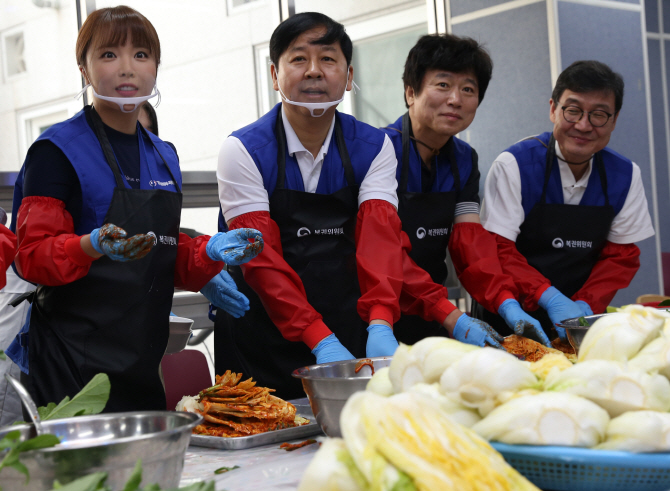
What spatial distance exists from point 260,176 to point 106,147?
1.55 ft

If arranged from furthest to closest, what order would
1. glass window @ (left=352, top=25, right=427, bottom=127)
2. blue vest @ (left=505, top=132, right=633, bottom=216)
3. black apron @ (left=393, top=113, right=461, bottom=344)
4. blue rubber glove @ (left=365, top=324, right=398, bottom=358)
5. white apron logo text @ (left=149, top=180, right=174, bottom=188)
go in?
glass window @ (left=352, top=25, right=427, bottom=127) < blue vest @ (left=505, top=132, right=633, bottom=216) < black apron @ (left=393, top=113, right=461, bottom=344) < white apron logo text @ (left=149, top=180, right=174, bottom=188) < blue rubber glove @ (left=365, top=324, right=398, bottom=358)

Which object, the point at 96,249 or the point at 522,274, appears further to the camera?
the point at 522,274

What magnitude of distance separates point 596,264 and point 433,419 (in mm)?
2356

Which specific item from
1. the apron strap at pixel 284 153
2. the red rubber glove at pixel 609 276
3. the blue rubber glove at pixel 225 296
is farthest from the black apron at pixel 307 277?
the red rubber glove at pixel 609 276

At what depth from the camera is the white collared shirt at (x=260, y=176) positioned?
2092 millimetres

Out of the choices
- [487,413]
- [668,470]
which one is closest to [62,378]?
[487,413]

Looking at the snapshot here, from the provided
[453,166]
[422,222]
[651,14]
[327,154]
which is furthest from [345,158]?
[651,14]

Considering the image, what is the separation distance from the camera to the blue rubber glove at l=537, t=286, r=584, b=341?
98.4 inches

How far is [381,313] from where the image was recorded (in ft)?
6.52

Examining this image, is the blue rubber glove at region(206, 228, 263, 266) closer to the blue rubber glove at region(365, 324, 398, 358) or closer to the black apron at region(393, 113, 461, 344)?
the blue rubber glove at region(365, 324, 398, 358)

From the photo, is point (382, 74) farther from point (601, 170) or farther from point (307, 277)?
point (307, 277)

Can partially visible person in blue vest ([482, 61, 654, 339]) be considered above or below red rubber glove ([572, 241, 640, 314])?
above

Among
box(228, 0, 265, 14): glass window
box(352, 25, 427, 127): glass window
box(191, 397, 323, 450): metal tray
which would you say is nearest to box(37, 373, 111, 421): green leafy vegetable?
box(191, 397, 323, 450): metal tray

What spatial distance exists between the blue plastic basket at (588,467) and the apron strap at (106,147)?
136 centimetres
